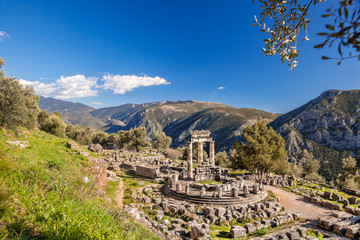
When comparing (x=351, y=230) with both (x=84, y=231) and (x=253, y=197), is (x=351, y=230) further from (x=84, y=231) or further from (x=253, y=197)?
(x=84, y=231)

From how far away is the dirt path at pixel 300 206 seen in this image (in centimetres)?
1729

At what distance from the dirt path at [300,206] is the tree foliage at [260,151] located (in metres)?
5.99

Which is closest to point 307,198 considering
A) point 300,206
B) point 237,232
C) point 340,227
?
point 300,206

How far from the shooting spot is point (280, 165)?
30.5 meters

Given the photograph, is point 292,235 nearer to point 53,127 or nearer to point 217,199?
point 217,199

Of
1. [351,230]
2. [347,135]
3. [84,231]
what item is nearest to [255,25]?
[84,231]

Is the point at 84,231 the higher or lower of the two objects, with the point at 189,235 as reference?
higher

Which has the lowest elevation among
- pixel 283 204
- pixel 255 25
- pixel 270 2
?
pixel 283 204

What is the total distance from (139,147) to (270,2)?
55233mm

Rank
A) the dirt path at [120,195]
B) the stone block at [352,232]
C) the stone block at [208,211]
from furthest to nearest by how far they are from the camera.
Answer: the dirt path at [120,195] < the stone block at [208,211] < the stone block at [352,232]

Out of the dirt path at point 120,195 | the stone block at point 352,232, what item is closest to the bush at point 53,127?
the dirt path at point 120,195

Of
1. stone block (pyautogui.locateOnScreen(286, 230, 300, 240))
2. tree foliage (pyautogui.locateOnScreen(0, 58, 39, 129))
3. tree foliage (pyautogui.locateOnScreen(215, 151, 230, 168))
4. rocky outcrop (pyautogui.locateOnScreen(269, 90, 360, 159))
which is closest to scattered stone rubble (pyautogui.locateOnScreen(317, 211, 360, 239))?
stone block (pyautogui.locateOnScreen(286, 230, 300, 240))

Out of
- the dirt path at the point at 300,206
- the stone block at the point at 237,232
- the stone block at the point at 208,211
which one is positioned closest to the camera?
the stone block at the point at 237,232

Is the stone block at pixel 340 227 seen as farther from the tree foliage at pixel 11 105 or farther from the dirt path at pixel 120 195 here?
the tree foliage at pixel 11 105
